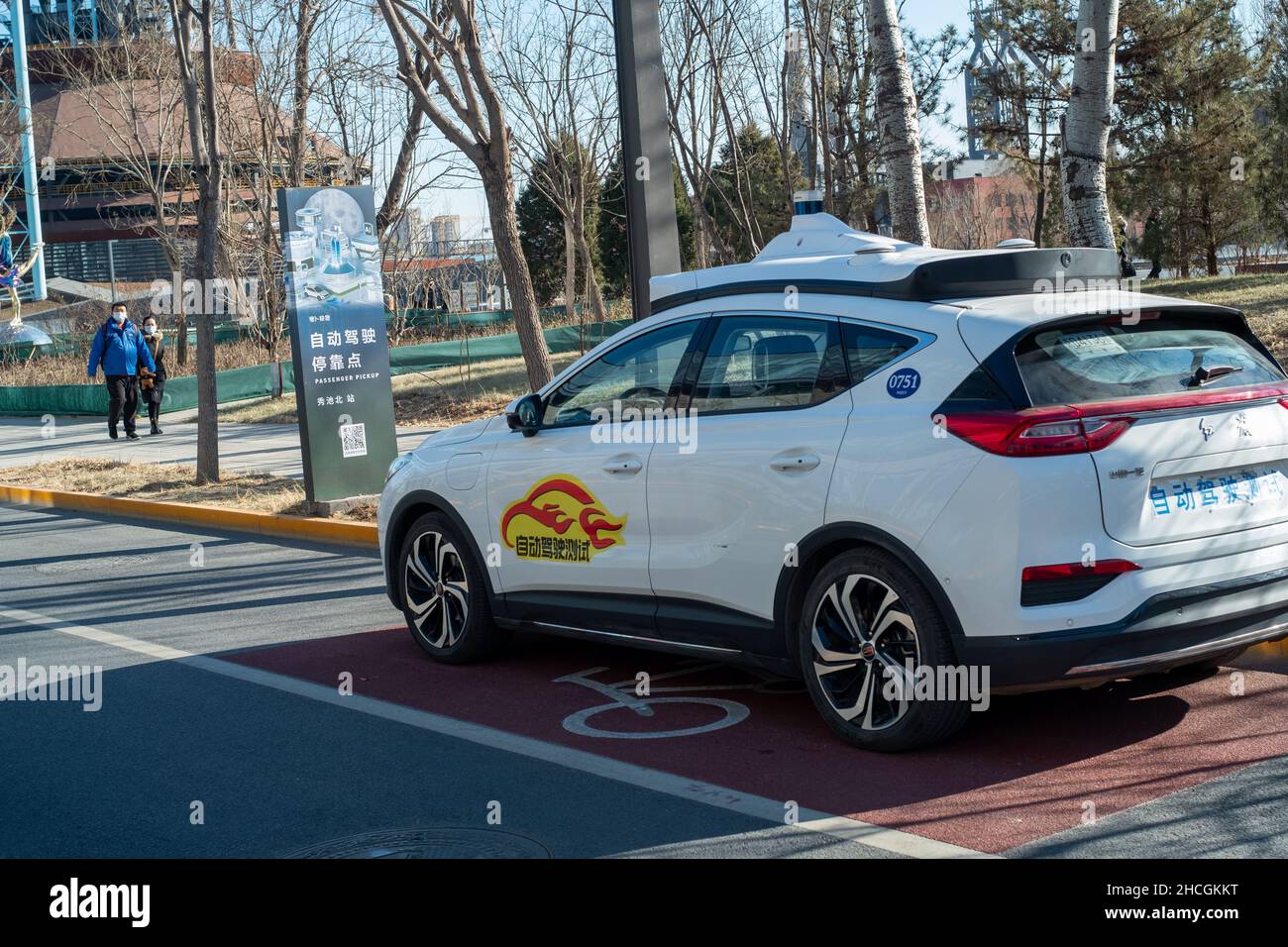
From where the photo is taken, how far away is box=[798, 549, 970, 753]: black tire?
5238 mm

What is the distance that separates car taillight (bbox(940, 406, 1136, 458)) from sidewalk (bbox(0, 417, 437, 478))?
1229 cm

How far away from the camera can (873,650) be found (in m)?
5.42

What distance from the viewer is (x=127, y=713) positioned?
6.88 meters

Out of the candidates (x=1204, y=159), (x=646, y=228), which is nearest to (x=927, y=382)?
(x=646, y=228)

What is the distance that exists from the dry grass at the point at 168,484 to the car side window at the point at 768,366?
6.74 meters

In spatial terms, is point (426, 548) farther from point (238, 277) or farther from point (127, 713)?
point (238, 277)

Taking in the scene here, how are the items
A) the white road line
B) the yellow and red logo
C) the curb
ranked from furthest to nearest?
the curb, the yellow and red logo, the white road line

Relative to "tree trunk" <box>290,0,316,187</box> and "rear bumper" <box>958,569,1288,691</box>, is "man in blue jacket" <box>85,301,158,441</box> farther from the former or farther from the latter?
"rear bumper" <box>958,569,1288,691</box>

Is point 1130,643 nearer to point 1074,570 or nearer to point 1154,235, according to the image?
point 1074,570

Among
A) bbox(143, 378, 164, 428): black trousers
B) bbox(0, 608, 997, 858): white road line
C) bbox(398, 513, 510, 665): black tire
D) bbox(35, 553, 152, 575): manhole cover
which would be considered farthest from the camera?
bbox(143, 378, 164, 428): black trousers

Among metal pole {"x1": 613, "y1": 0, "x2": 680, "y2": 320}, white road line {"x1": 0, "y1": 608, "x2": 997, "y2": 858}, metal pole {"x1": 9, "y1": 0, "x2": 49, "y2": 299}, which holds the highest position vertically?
metal pole {"x1": 9, "y1": 0, "x2": 49, "y2": 299}

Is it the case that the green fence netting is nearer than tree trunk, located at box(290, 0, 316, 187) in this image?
No

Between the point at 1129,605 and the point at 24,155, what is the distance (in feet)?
186
